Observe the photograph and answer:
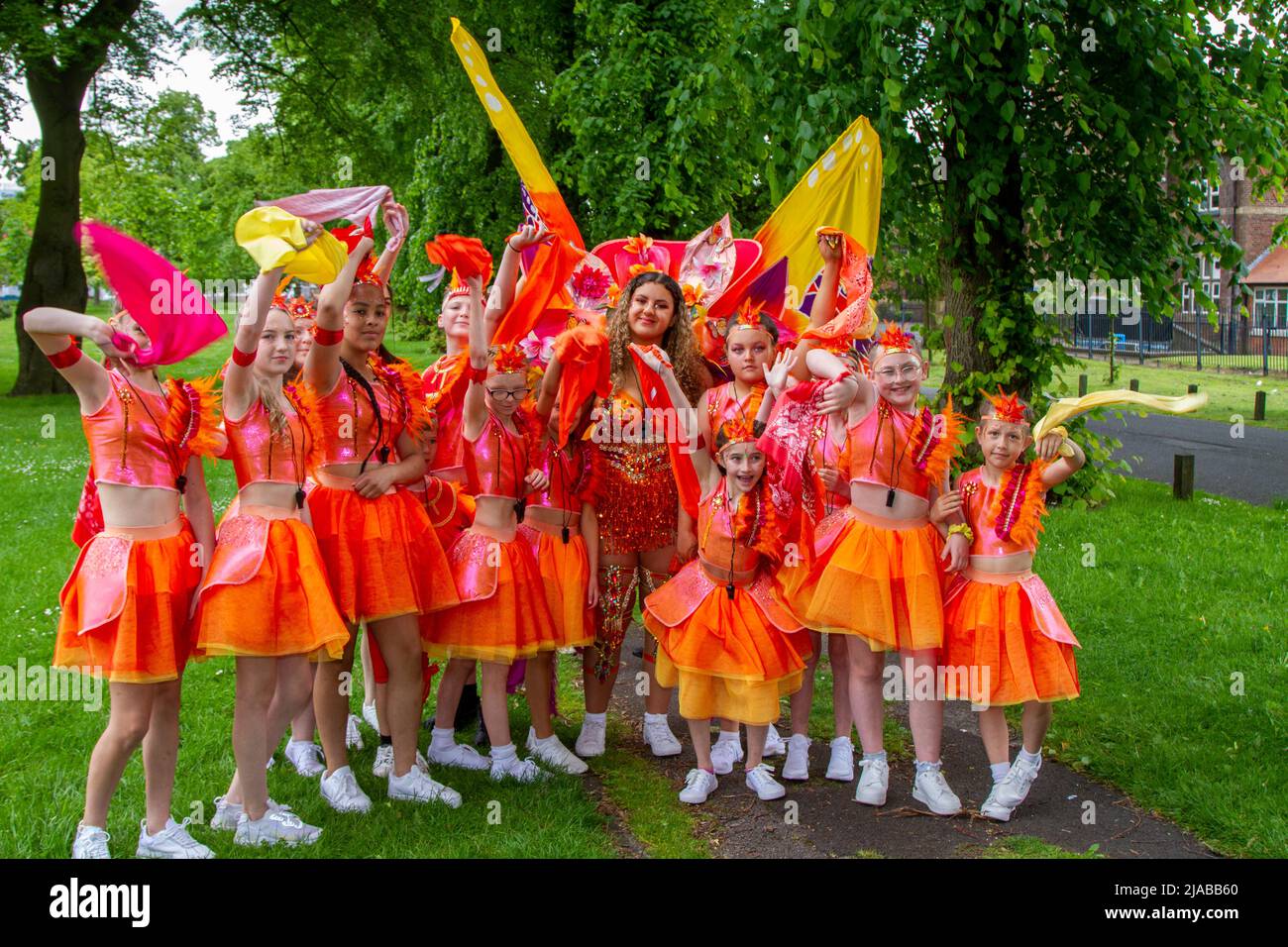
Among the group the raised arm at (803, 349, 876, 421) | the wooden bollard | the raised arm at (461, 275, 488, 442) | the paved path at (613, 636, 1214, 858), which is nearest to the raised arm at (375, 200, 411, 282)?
the raised arm at (461, 275, 488, 442)

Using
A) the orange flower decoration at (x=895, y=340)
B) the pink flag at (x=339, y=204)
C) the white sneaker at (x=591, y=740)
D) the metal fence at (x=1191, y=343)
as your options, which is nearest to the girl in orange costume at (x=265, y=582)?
the pink flag at (x=339, y=204)

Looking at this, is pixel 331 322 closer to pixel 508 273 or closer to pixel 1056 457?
pixel 508 273

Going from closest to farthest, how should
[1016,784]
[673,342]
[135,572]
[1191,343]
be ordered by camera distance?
[135,572]
[1016,784]
[673,342]
[1191,343]

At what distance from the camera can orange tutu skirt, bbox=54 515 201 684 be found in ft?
12.1

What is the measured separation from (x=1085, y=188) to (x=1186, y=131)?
0.95 meters

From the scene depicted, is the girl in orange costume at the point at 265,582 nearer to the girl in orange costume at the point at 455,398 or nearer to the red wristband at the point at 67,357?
the red wristband at the point at 67,357

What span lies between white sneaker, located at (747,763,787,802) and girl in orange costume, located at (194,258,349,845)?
173 cm

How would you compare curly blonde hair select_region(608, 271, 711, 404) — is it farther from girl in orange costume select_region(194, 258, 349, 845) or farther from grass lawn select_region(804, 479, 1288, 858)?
grass lawn select_region(804, 479, 1288, 858)

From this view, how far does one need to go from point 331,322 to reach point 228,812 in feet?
6.03

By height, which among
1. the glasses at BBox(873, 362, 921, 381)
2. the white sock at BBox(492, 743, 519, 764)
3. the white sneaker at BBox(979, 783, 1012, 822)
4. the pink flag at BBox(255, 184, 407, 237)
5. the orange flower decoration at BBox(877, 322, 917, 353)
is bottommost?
the white sneaker at BBox(979, 783, 1012, 822)

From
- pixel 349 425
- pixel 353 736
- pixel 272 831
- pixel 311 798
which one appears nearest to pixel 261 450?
pixel 349 425

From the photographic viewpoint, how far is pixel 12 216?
38281 mm

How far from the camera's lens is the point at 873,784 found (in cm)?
467

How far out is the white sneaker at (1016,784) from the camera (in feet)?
14.7
